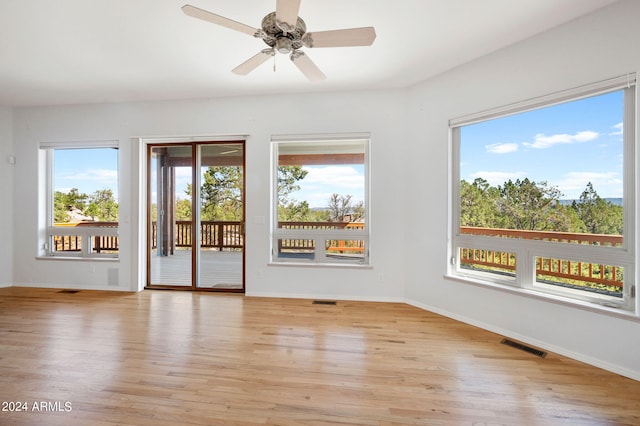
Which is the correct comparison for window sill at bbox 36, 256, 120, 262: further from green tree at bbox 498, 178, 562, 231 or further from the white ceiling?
green tree at bbox 498, 178, 562, 231

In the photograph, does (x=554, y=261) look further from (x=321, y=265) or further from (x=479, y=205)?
(x=321, y=265)

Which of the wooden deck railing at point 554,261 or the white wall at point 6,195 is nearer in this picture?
the wooden deck railing at point 554,261

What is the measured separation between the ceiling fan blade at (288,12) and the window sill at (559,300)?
307 centimetres

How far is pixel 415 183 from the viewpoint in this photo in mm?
3951

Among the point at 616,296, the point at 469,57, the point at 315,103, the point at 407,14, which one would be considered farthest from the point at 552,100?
the point at 315,103

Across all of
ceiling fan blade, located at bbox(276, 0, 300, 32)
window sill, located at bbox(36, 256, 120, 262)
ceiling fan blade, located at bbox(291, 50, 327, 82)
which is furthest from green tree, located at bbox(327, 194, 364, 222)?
window sill, located at bbox(36, 256, 120, 262)

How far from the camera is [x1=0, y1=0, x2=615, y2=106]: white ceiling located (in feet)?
7.86

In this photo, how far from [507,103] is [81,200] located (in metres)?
6.22

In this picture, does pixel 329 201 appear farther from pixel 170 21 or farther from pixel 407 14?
pixel 170 21

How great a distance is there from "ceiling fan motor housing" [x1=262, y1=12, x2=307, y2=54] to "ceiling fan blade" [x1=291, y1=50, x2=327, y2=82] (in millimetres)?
105

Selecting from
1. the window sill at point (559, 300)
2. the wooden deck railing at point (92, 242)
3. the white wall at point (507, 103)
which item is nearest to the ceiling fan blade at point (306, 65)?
the white wall at point (507, 103)

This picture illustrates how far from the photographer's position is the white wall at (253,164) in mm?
4109

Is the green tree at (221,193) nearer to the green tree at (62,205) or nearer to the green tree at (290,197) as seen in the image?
the green tree at (290,197)

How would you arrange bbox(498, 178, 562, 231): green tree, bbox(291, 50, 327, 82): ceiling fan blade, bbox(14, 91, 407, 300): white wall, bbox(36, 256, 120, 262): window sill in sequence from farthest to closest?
bbox(36, 256, 120, 262): window sill
bbox(14, 91, 407, 300): white wall
bbox(498, 178, 562, 231): green tree
bbox(291, 50, 327, 82): ceiling fan blade
